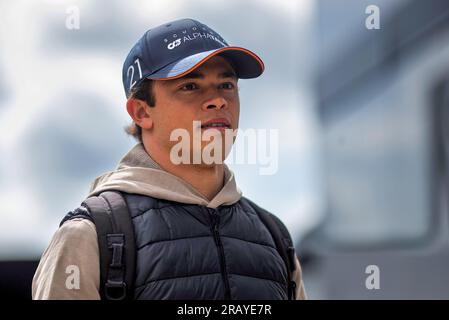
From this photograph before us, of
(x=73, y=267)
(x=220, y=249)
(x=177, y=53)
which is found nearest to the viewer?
(x=73, y=267)

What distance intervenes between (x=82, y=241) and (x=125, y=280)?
13 centimetres

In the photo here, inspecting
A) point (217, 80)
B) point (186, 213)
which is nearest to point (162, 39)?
point (217, 80)

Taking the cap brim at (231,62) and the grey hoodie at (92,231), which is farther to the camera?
the cap brim at (231,62)

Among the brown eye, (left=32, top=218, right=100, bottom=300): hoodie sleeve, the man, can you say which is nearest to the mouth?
the man

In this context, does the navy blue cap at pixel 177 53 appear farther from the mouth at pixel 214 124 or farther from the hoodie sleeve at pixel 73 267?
the hoodie sleeve at pixel 73 267

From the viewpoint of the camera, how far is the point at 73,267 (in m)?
1.41

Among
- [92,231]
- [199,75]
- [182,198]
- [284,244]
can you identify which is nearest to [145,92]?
[199,75]

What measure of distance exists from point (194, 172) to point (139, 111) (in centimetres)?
23

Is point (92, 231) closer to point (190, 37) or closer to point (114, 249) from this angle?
point (114, 249)

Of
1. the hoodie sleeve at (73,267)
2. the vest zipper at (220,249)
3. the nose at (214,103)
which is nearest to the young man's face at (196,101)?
the nose at (214,103)

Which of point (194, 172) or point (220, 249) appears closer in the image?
point (220, 249)

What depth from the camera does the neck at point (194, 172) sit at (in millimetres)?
1667

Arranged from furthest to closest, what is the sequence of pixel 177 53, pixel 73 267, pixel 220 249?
pixel 177 53, pixel 220 249, pixel 73 267

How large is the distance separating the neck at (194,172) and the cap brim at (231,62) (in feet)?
0.67
